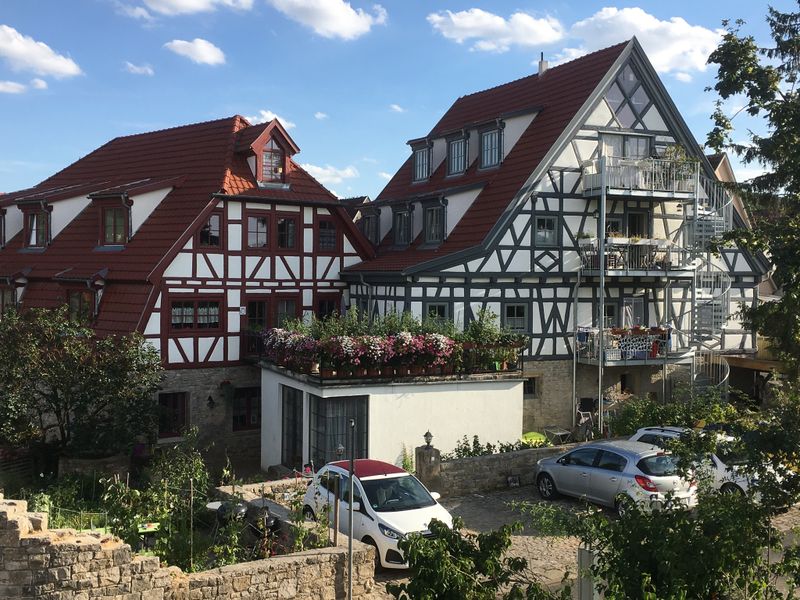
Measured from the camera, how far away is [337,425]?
19.4 meters

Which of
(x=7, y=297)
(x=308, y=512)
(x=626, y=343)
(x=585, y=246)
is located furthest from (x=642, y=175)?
(x=7, y=297)

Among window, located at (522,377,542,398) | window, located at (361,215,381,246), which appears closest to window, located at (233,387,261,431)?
window, located at (522,377,542,398)

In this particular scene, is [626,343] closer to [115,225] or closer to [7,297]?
[115,225]

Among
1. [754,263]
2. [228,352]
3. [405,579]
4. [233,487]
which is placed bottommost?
[405,579]

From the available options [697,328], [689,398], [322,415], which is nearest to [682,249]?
[697,328]

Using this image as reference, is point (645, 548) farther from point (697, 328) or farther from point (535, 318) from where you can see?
point (697, 328)

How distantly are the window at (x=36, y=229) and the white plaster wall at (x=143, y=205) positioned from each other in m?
4.80

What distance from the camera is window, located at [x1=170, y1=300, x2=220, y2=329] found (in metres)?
Answer: 23.4

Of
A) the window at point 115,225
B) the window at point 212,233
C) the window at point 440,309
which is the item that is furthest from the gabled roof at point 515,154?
the window at point 115,225

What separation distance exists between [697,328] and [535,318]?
564 cm

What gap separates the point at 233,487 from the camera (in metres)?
15.7

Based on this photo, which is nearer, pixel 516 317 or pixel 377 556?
pixel 377 556

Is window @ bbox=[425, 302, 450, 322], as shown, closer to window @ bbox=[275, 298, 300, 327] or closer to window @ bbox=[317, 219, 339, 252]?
window @ bbox=[317, 219, 339, 252]

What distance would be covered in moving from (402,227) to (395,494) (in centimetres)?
1519
